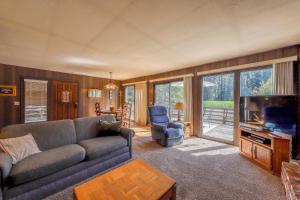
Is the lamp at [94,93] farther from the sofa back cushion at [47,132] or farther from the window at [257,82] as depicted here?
the window at [257,82]

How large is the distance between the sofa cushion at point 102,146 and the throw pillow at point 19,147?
66 centimetres

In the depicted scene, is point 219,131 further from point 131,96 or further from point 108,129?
point 131,96

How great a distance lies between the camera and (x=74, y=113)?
597 centimetres

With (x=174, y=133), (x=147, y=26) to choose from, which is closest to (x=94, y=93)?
(x=174, y=133)

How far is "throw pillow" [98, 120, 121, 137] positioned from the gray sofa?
0.33 feet

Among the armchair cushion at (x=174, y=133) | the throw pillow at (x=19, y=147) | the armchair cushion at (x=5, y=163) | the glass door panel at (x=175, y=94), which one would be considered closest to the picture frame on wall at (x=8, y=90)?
the throw pillow at (x=19, y=147)

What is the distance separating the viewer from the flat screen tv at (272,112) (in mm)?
2436

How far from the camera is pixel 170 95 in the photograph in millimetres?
5508

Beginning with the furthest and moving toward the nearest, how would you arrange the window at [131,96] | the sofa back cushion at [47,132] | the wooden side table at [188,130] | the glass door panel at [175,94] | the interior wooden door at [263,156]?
the window at [131,96] → the glass door panel at [175,94] → the wooden side table at [188,130] → the interior wooden door at [263,156] → the sofa back cushion at [47,132]

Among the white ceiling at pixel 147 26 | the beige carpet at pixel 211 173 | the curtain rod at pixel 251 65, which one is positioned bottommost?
the beige carpet at pixel 211 173

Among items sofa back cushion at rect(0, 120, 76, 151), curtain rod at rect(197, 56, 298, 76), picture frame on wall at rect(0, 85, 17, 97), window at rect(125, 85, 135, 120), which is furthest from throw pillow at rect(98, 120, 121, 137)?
window at rect(125, 85, 135, 120)

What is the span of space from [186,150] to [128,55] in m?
2.77

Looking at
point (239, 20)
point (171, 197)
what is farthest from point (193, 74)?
point (171, 197)

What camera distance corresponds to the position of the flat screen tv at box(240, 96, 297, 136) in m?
2.44
